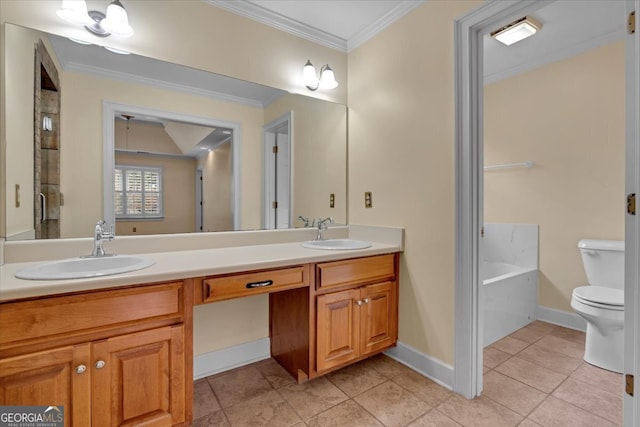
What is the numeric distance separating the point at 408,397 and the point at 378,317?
463mm

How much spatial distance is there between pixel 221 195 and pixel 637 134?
6.68 feet

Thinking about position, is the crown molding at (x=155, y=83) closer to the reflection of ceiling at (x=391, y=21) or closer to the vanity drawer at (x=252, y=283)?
the reflection of ceiling at (x=391, y=21)

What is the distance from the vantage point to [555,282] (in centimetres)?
261

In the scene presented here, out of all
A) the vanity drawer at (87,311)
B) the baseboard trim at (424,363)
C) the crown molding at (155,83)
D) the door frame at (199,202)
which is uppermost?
the crown molding at (155,83)

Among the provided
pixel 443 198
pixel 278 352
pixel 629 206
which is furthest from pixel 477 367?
pixel 278 352

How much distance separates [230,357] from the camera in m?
1.96

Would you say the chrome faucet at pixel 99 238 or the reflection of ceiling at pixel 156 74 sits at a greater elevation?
the reflection of ceiling at pixel 156 74

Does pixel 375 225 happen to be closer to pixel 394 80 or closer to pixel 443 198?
pixel 443 198

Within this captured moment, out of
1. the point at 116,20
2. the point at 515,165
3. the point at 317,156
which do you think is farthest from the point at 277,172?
the point at 515,165

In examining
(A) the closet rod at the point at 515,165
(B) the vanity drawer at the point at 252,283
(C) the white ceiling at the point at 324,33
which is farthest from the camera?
(A) the closet rod at the point at 515,165

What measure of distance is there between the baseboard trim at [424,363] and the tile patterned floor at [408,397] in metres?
0.04

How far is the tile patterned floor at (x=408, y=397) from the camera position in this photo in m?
1.47

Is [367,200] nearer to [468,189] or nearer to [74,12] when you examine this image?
[468,189]

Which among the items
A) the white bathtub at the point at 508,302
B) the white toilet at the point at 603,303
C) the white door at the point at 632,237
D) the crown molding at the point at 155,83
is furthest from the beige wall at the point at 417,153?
the white toilet at the point at 603,303
